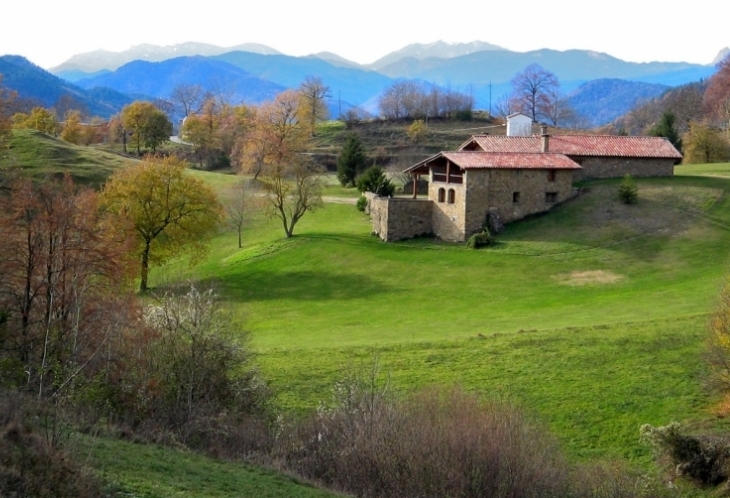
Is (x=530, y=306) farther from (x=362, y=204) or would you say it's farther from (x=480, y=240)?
(x=362, y=204)

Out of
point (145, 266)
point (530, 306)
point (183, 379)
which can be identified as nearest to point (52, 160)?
point (145, 266)

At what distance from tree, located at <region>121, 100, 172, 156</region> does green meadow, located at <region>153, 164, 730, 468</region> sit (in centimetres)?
3767

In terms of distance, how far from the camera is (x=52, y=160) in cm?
5909

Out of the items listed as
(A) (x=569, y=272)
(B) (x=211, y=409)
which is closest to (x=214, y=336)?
(B) (x=211, y=409)

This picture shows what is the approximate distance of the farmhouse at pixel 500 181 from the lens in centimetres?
4116

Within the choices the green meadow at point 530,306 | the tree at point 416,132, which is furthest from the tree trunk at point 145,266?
the tree at point 416,132

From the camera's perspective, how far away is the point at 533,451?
14.9m

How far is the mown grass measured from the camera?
11031 mm

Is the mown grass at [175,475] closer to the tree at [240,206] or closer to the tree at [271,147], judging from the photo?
the tree at [240,206]

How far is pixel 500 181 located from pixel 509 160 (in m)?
1.42

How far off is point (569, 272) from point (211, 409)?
71.6ft

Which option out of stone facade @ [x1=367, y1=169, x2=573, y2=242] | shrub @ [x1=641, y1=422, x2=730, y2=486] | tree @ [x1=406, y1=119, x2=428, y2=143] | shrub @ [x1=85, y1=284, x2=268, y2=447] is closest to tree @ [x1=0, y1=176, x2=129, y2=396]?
shrub @ [x1=85, y1=284, x2=268, y2=447]

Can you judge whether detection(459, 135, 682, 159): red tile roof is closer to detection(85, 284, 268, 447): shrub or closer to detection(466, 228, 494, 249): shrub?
detection(466, 228, 494, 249): shrub

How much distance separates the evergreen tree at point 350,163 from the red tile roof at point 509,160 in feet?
77.4
